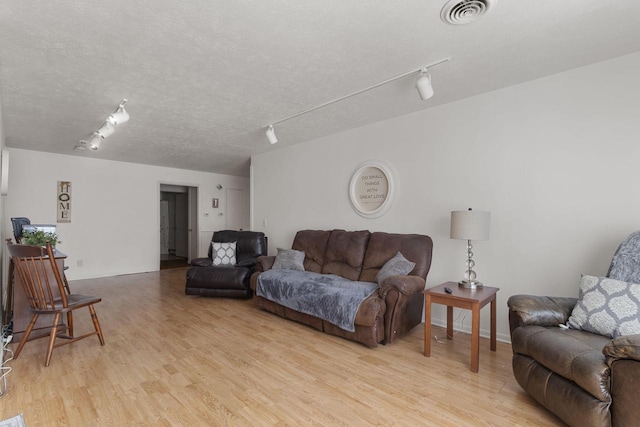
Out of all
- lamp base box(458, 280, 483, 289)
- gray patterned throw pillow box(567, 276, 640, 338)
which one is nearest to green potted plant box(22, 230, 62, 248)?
lamp base box(458, 280, 483, 289)

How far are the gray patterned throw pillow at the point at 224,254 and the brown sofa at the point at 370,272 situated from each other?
2.69 feet

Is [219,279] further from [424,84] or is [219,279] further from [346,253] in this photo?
[424,84]

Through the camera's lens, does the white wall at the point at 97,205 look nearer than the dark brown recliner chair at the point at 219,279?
No

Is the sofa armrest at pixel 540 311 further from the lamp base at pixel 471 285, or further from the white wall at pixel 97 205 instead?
the white wall at pixel 97 205

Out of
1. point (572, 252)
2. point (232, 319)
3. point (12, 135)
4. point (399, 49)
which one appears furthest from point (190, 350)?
point (12, 135)

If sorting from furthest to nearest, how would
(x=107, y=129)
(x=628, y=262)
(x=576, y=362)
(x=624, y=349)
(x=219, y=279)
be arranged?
(x=219, y=279) → (x=107, y=129) → (x=628, y=262) → (x=576, y=362) → (x=624, y=349)

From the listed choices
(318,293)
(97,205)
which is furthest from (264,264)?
(97,205)

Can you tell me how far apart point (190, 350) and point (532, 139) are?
3.54 m

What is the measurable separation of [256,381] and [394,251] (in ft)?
6.28

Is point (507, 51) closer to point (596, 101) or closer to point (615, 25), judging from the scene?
point (615, 25)

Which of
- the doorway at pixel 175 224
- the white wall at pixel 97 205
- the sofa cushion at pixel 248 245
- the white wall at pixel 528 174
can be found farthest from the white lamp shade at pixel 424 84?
the doorway at pixel 175 224

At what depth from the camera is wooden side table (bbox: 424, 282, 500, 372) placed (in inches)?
90.4

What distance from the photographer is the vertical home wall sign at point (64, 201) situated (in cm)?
540

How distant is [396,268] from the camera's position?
123 inches
